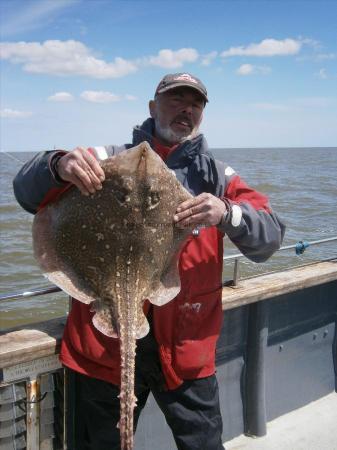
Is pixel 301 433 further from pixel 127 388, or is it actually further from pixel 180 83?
pixel 180 83

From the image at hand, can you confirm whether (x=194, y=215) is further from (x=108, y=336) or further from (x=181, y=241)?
(x=108, y=336)

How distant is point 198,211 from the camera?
243 centimetres

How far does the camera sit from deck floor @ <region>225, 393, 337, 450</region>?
13.4ft

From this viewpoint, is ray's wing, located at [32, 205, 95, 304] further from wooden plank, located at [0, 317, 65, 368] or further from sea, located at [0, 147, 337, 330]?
wooden plank, located at [0, 317, 65, 368]

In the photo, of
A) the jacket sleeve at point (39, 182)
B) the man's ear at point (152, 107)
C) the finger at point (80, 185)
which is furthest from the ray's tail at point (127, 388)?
the man's ear at point (152, 107)

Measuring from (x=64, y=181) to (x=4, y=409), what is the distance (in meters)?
1.54

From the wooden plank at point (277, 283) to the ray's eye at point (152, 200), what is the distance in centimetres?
146

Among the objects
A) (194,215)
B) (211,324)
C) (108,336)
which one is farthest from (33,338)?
(194,215)

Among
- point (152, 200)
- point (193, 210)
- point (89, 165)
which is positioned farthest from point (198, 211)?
point (89, 165)

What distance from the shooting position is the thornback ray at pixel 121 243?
92.0 inches

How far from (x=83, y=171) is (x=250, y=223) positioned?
93 cm

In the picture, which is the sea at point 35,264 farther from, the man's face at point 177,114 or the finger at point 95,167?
the man's face at point 177,114

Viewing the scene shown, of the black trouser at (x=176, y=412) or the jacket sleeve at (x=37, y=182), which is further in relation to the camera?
the black trouser at (x=176, y=412)

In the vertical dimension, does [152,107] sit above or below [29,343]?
above
